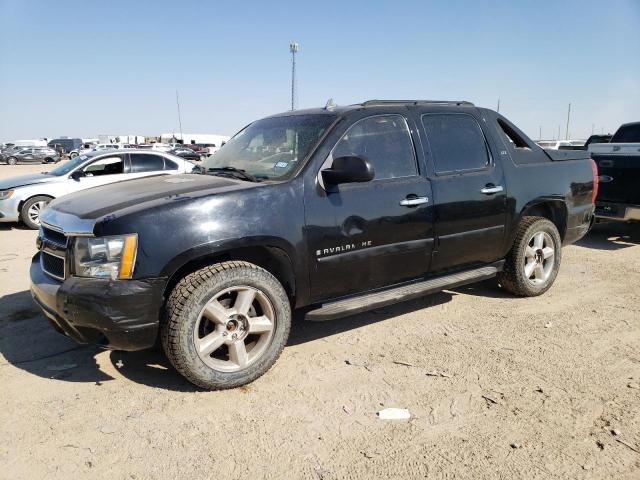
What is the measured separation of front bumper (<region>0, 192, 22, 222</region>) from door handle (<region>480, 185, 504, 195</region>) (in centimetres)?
870

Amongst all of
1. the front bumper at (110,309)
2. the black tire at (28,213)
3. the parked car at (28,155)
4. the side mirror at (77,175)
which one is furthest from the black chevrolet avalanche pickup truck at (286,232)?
the parked car at (28,155)

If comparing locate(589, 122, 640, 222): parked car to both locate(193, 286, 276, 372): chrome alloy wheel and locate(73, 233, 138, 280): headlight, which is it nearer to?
locate(193, 286, 276, 372): chrome alloy wheel

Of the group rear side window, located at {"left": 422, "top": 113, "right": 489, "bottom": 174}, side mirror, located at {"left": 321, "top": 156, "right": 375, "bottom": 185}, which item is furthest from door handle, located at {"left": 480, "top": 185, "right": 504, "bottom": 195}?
side mirror, located at {"left": 321, "top": 156, "right": 375, "bottom": 185}

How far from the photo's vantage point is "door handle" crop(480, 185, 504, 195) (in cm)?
424

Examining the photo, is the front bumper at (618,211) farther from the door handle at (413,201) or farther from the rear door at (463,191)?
the door handle at (413,201)

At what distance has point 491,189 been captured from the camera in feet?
14.1

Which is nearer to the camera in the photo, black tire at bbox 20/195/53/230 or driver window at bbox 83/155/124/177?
black tire at bbox 20/195/53/230

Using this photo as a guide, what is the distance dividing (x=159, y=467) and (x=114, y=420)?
1.88ft

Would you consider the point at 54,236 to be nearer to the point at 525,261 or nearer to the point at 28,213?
the point at 525,261

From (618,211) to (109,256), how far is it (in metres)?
7.25

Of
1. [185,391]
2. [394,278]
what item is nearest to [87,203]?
[185,391]

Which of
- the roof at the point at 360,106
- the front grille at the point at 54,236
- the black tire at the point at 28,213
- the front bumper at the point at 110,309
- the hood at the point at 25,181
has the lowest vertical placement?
the black tire at the point at 28,213

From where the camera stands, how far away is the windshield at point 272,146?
3.57m

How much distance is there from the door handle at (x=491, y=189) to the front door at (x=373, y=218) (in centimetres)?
68
